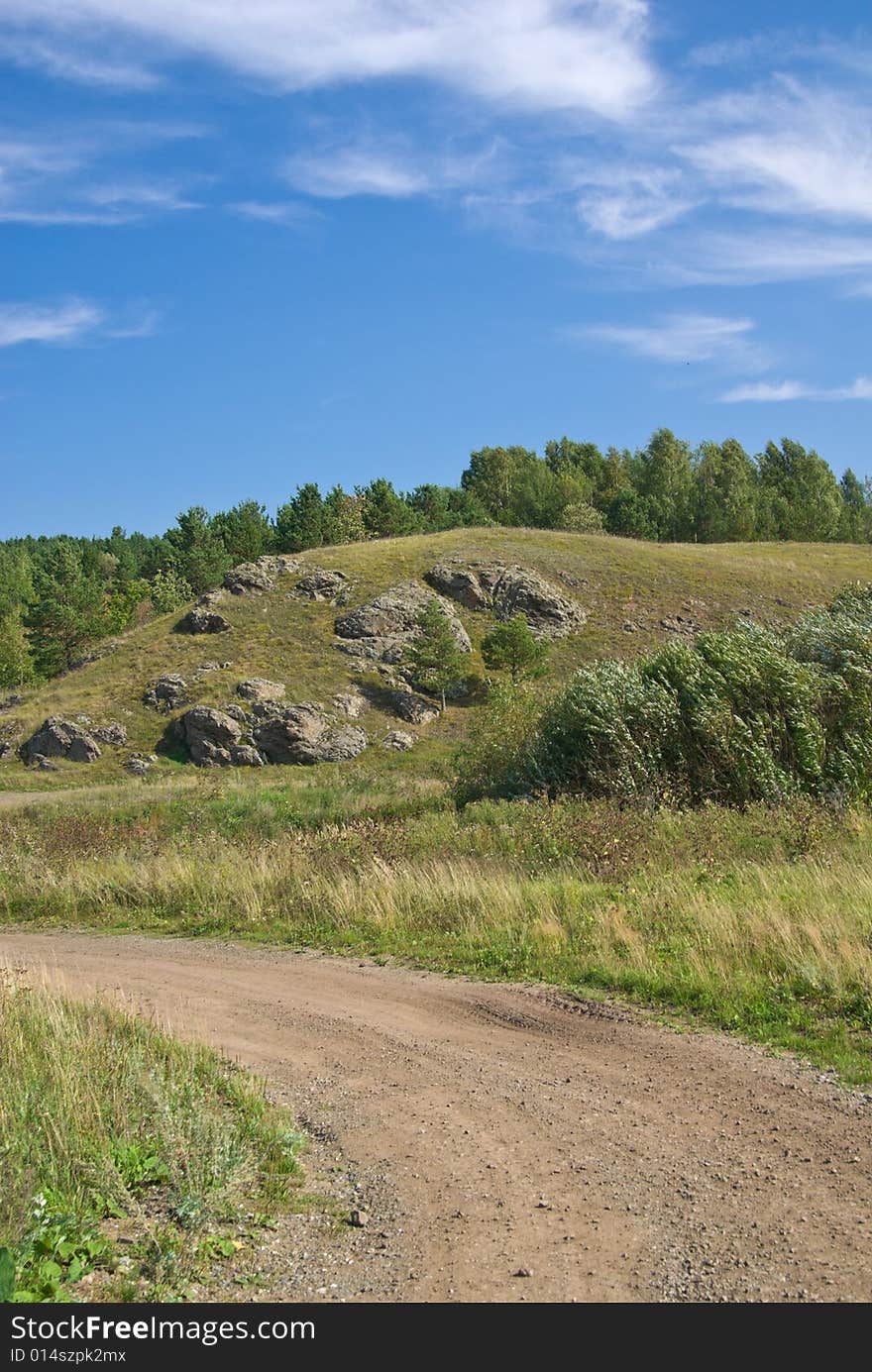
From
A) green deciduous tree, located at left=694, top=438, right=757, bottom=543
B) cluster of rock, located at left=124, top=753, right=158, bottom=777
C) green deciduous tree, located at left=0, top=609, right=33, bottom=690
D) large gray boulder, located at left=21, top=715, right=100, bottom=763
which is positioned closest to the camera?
cluster of rock, located at left=124, top=753, right=158, bottom=777

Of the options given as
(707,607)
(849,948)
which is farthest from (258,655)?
(849,948)

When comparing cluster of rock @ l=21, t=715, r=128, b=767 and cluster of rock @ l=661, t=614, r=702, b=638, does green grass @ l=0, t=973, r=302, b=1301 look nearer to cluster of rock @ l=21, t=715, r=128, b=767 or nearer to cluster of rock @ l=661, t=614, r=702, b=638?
cluster of rock @ l=21, t=715, r=128, b=767

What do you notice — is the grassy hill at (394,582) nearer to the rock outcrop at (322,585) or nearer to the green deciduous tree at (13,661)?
the rock outcrop at (322,585)

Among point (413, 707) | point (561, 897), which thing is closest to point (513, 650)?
point (413, 707)

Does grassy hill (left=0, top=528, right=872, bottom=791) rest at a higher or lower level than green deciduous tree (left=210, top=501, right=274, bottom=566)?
lower

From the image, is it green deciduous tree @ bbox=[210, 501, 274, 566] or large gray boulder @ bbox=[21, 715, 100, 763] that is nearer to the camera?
large gray boulder @ bbox=[21, 715, 100, 763]

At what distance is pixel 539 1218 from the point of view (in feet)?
16.0

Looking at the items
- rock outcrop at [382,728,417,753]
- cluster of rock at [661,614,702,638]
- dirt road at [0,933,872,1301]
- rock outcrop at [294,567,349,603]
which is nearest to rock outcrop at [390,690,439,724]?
rock outcrop at [382,728,417,753]

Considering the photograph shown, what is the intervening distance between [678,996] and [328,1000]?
10.6 feet

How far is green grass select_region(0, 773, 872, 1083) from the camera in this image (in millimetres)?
8352

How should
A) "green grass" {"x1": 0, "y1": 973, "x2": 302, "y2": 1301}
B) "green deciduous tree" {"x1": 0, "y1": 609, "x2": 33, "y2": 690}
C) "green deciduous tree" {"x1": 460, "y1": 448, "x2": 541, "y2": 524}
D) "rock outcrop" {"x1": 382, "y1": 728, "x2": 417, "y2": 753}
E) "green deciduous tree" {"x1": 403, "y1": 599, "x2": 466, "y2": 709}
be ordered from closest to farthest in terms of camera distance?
"green grass" {"x1": 0, "y1": 973, "x2": 302, "y2": 1301} → "rock outcrop" {"x1": 382, "y1": 728, "x2": 417, "y2": 753} → "green deciduous tree" {"x1": 403, "y1": 599, "x2": 466, "y2": 709} → "green deciduous tree" {"x1": 0, "y1": 609, "x2": 33, "y2": 690} → "green deciduous tree" {"x1": 460, "y1": 448, "x2": 541, "y2": 524}

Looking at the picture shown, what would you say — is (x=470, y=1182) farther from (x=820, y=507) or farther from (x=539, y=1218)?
(x=820, y=507)

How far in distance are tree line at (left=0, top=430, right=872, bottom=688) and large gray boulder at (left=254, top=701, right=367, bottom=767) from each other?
18584 millimetres

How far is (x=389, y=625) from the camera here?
58625mm
